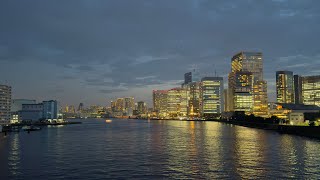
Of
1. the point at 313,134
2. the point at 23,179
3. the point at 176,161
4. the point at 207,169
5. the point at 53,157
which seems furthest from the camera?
the point at 313,134

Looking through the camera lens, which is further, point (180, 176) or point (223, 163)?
point (223, 163)

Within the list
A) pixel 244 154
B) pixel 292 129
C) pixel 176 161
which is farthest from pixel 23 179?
pixel 292 129

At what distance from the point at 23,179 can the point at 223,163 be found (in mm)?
28708

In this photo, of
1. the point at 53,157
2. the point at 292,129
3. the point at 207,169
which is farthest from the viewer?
the point at 292,129

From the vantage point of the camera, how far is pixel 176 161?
176 ft

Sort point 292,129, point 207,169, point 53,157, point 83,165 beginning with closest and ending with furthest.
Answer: point 207,169 → point 83,165 → point 53,157 → point 292,129

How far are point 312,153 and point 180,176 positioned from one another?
1316 inches

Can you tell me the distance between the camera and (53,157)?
59250 mm

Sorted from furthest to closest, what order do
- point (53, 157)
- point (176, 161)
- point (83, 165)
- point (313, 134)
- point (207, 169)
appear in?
point (313, 134), point (53, 157), point (176, 161), point (83, 165), point (207, 169)

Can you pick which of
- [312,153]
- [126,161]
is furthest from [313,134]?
[126,161]

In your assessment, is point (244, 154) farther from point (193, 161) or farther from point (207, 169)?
point (207, 169)

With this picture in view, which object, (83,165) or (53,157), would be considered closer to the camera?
(83,165)

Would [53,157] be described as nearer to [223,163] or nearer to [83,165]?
[83,165]

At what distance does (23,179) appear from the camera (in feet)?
134
